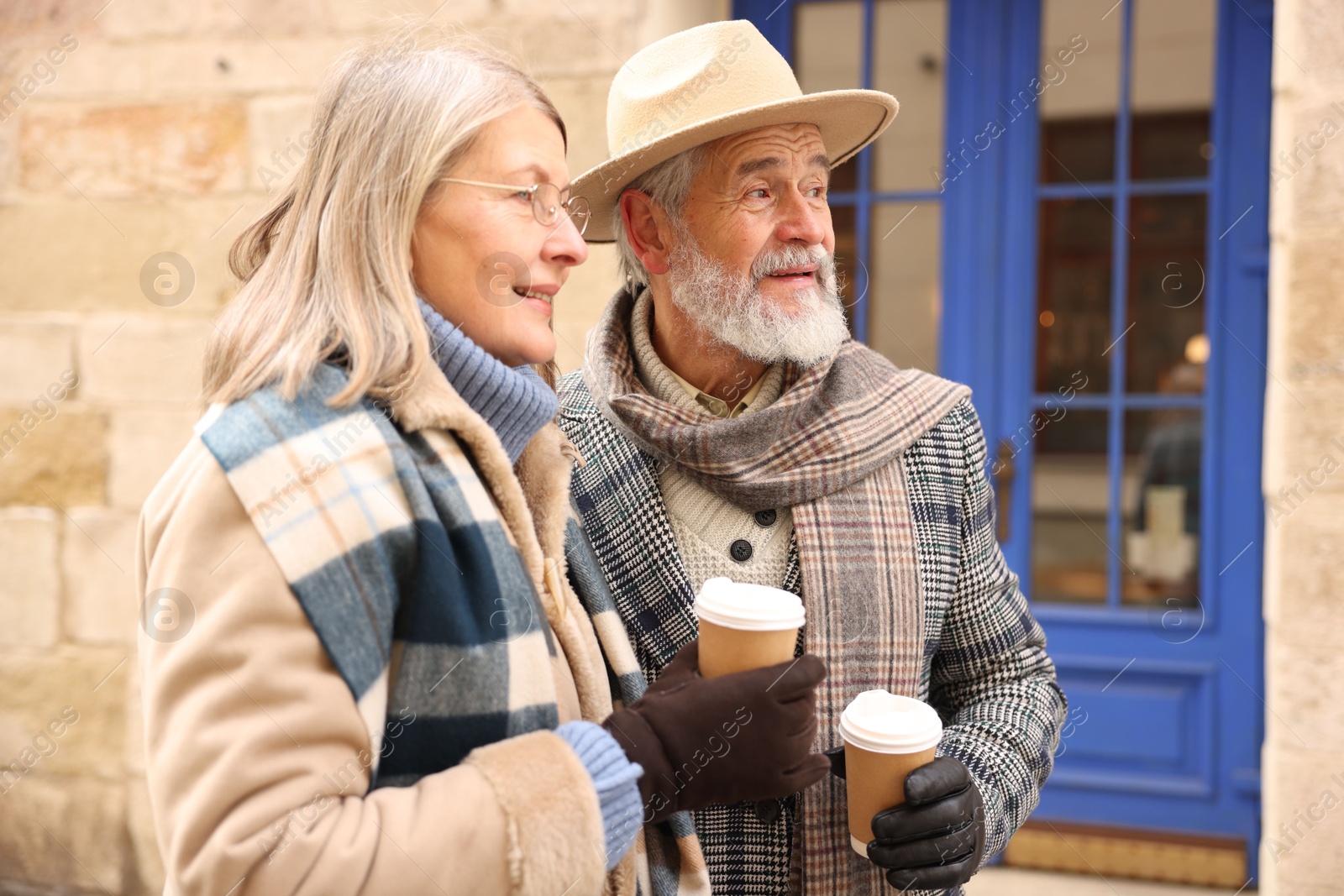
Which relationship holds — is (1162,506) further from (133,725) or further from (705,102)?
(133,725)

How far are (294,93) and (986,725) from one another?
297 cm

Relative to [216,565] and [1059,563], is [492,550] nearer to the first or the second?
[216,565]

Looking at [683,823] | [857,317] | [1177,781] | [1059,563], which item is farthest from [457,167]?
[1177,781]

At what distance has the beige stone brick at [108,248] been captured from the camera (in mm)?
3445

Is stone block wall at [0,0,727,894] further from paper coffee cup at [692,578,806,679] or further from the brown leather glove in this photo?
the brown leather glove

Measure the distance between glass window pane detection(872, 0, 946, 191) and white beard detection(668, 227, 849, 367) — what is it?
195 centimetres

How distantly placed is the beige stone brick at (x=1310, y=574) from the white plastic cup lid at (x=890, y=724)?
1.76 m

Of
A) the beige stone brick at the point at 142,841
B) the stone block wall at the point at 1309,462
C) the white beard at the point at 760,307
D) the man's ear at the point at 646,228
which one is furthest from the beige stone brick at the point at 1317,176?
the beige stone brick at the point at 142,841

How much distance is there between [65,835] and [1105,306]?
164 inches

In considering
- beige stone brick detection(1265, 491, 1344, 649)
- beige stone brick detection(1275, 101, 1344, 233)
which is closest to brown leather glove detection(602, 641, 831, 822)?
beige stone brick detection(1265, 491, 1344, 649)

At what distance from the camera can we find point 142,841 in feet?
11.5

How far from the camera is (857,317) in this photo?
394cm

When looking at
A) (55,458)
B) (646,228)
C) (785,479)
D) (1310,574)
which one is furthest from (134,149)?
(1310,574)

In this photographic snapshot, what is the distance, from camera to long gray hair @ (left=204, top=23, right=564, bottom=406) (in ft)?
3.94
